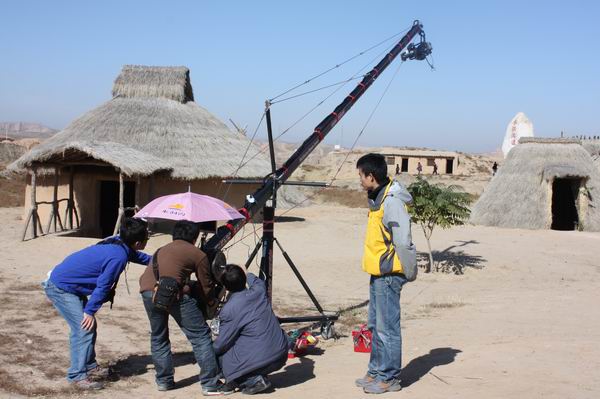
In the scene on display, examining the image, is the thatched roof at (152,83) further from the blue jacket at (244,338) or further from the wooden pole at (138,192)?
the blue jacket at (244,338)

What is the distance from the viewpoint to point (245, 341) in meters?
5.21

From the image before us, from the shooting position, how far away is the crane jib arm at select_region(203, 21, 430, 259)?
6.06m

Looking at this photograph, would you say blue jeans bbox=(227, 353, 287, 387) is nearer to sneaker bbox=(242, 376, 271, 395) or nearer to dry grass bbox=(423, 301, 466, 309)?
sneaker bbox=(242, 376, 271, 395)

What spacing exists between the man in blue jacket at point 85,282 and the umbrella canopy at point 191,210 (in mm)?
1869

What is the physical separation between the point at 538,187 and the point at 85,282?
63.6ft

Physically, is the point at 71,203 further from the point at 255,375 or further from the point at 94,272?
the point at 255,375

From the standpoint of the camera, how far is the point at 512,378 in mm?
5184

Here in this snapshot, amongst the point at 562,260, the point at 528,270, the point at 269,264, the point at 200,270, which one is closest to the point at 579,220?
the point at 562,260

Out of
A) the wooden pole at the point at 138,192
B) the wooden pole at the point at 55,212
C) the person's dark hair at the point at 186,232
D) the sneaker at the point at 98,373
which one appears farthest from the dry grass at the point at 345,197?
the person's dark hair at the point at 186,232

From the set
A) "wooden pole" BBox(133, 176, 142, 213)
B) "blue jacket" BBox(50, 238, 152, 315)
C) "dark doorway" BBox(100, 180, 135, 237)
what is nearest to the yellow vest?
"blue jacket" BBox(50, 238, 152, 315)

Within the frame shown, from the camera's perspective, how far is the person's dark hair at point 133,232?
527 centimetres

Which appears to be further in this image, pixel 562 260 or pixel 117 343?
pixel 562 260

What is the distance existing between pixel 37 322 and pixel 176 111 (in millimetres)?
14240

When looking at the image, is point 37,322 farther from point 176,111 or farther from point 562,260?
point 176,111
